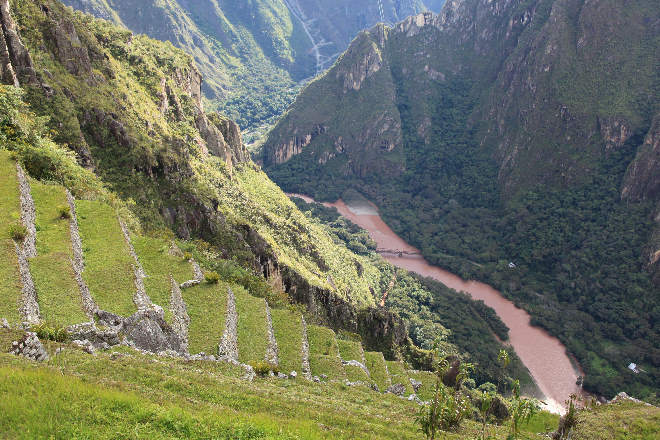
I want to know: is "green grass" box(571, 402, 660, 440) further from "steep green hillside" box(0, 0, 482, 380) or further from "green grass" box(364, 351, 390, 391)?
"steep green hillside" box(0, 0, 482, 380)

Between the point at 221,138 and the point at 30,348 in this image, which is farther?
the point at 221,138

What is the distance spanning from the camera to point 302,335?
86.0 feet

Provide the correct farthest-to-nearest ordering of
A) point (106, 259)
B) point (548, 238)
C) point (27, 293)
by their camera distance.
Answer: point (548, 238), point (106, 259), point (27, 293)

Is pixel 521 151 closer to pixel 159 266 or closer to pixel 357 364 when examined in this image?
pixel 357 364

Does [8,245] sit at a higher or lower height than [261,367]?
higher

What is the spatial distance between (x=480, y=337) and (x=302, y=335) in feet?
196

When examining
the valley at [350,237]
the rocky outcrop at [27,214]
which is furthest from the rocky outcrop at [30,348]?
the rocky outcrop at [27,214]

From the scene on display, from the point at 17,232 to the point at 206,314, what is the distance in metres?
9.58

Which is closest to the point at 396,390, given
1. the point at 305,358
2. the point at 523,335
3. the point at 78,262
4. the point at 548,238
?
the point at 305,358

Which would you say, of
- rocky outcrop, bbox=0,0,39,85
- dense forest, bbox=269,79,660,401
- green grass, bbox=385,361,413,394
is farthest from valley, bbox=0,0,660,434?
dense forest, bbox=269,79,660,401

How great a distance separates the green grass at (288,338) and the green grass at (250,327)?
1.21m

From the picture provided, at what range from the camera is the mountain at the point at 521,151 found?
89.3 metres

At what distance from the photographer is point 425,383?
1240 inches

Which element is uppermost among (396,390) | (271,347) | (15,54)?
(15,54)
